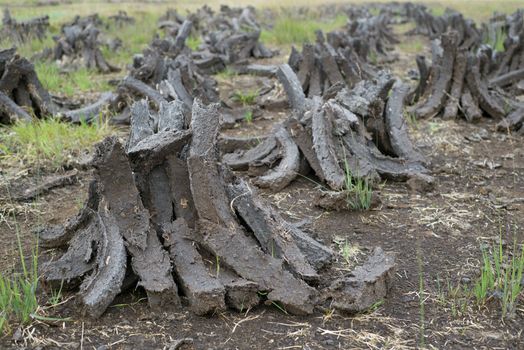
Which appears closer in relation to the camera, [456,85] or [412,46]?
[456,85]

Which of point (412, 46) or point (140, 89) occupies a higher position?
point (140, 89)

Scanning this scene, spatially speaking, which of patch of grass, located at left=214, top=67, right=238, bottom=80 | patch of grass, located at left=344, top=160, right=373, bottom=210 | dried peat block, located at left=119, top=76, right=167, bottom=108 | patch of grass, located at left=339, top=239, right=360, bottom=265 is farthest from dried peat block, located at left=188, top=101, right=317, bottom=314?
patch of grass, located at left=214, top=67, right=238, bottom=80

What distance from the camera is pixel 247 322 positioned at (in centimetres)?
287

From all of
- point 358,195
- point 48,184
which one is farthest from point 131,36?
point 358,195

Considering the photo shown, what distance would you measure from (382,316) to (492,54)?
611 centimetres

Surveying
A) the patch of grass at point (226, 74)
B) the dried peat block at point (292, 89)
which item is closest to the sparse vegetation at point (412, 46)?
the patch of grass at point (226, 74)

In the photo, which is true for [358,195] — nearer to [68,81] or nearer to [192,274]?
[192,274]

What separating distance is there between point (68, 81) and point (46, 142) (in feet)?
10.6

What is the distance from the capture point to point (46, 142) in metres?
5.29

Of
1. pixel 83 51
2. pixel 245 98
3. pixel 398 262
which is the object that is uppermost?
pixel 83 51

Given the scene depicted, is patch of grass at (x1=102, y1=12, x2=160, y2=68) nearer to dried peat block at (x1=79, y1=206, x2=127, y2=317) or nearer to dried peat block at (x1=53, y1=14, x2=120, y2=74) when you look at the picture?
dried peat block at (x1=53, y1=14, x2=120, y2=74)

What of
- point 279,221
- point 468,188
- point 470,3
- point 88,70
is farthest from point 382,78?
point 470,3

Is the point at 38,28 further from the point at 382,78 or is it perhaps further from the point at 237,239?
the point at 237,239

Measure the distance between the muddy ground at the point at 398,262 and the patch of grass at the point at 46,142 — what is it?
24 centimetres
